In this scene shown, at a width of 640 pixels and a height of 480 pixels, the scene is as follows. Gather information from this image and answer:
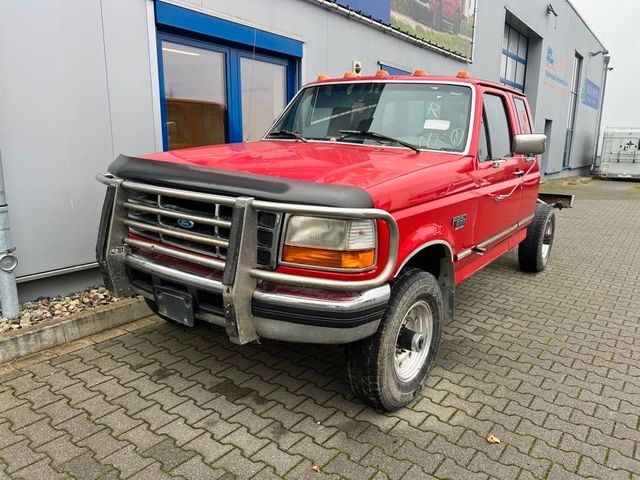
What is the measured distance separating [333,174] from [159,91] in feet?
10.8

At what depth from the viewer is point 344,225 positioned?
239 cm

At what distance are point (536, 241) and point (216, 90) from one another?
441 cm

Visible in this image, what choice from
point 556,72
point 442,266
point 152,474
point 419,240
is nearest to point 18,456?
point 152,474

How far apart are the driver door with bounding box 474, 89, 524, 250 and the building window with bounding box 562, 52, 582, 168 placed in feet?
63.3

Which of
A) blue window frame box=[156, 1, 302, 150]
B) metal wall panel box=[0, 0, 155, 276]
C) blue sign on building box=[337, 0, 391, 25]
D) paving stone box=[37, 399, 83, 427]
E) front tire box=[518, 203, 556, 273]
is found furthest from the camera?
blue sign on building box=[337, 0, 391, 25]

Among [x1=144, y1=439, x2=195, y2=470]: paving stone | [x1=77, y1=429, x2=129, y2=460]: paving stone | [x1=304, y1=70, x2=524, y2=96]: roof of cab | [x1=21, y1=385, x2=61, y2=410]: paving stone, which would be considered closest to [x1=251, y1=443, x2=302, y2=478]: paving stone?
[x1=144, y1=439, x2=195, y2=470]: paving stone

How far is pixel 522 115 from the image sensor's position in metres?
5.03

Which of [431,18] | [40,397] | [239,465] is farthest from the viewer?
[431,18]

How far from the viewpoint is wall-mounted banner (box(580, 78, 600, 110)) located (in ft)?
77.4

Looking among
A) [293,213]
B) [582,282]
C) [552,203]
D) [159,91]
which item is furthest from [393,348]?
[552,203]

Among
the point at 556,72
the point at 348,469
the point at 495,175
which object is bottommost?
the point at 348,469

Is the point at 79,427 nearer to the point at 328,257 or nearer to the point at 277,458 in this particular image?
the point at 277,458

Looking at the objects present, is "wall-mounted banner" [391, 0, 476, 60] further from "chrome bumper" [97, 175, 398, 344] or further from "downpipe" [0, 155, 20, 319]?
"chrome bumper" [97, 175, 398, 344]

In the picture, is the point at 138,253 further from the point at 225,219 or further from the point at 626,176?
the point at 626,176
